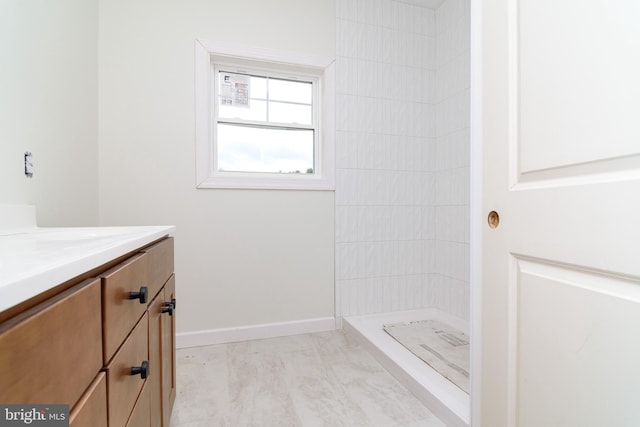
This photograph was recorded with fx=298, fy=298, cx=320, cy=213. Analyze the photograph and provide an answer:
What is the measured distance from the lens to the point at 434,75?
8.47ft

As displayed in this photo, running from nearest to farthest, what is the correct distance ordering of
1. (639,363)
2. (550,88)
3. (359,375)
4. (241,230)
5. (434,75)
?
1. (639,363)
2. (550,88)
3. (359,375)
4. (241,230)
5. (434,75)

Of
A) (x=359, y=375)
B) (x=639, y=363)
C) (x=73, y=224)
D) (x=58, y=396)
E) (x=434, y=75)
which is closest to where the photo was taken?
(x=58, y=396)

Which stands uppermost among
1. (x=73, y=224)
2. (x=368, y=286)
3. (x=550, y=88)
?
(x=550, y=88)

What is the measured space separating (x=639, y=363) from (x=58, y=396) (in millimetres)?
961

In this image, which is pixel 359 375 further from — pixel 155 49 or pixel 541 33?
pixel 155 49

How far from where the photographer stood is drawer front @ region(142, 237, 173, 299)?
2.67 feet

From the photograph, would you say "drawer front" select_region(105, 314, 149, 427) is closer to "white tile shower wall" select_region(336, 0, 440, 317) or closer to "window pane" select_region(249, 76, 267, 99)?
"white tile shower wall" select_region(336, 0, 440, 317)

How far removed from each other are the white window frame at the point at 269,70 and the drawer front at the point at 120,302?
144 cm

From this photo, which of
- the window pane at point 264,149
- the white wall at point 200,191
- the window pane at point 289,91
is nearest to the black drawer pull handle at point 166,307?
the white wall at point 200,191

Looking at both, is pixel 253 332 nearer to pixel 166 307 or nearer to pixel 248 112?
pixel 166 307

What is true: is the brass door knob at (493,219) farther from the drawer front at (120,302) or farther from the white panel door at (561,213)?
the drawer front at (120,302)

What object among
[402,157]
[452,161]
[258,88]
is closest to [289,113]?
[258,88]

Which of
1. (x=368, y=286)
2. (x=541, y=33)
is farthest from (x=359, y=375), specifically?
(x=541, y=33)

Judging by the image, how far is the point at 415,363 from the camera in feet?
5.36
